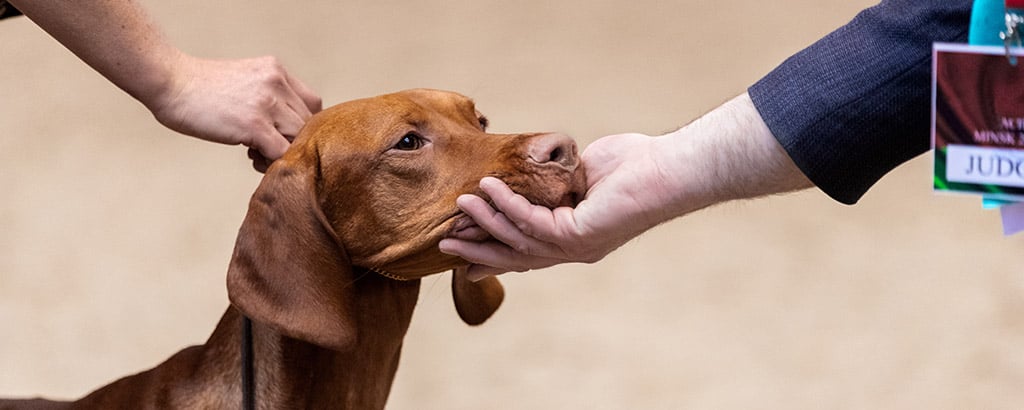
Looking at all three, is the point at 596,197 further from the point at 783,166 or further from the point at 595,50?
the point at 595,50

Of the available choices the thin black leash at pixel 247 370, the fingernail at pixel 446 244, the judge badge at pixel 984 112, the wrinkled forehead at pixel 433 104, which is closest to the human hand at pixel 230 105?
the wrinkled forehead at pixel 433 104

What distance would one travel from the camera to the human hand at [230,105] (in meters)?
2.38

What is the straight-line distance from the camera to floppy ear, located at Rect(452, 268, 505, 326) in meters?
2.53

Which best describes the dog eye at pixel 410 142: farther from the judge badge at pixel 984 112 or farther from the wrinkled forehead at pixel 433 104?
the judge badge at pixel 984 112

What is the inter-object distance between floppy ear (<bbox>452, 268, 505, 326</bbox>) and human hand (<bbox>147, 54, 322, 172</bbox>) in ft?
1.43

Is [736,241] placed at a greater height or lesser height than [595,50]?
lesser

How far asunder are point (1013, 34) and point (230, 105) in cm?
144

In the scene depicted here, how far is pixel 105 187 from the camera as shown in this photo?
199 inches

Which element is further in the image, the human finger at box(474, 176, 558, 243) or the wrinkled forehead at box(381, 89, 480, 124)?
the wrinkled forehead at box(381, 89, 480, 124)

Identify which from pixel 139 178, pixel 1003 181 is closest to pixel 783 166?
pixel 1003 181

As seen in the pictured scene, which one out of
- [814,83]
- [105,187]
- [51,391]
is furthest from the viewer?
[105,187]

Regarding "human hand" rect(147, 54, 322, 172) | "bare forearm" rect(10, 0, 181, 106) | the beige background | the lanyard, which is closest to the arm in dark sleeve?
the lanyard

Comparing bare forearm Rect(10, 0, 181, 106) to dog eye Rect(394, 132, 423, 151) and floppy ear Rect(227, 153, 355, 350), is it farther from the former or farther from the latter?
dog eye Rect(394, 132, 423, 151)

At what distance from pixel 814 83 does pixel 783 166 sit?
0.15m
